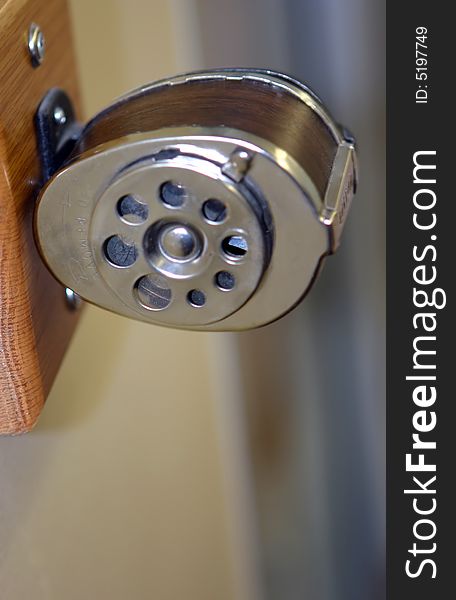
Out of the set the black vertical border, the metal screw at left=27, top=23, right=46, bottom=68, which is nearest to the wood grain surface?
the metal screw at left=27, top=23, right=46, bottom=68

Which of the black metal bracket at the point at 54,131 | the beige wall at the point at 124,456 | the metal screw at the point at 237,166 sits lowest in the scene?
the beige wall at the point at 124,456

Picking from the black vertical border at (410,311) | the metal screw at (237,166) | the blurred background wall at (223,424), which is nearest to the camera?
the metal screw at (237,166)

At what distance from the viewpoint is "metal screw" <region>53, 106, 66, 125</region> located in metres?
0.46

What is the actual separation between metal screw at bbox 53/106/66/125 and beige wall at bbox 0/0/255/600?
0.63 feet

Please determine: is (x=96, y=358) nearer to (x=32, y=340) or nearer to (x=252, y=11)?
(x=32, y=340)

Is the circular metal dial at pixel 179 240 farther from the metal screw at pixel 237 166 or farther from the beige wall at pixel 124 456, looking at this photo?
the beige wall at pixel 124 456

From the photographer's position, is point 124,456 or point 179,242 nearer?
point 179,242

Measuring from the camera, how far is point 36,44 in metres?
0.45

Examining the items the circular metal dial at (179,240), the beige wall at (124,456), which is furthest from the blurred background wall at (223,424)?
the circular metal dial at (179,240)

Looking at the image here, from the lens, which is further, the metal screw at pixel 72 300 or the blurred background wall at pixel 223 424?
the blurred background wall at pixel 223 424

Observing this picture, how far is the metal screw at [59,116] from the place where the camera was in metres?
0.46

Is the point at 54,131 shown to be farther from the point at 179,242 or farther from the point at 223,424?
the point at 223,424

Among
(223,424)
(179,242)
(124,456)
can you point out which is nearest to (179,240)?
(179,242)

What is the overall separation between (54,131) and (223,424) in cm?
63
